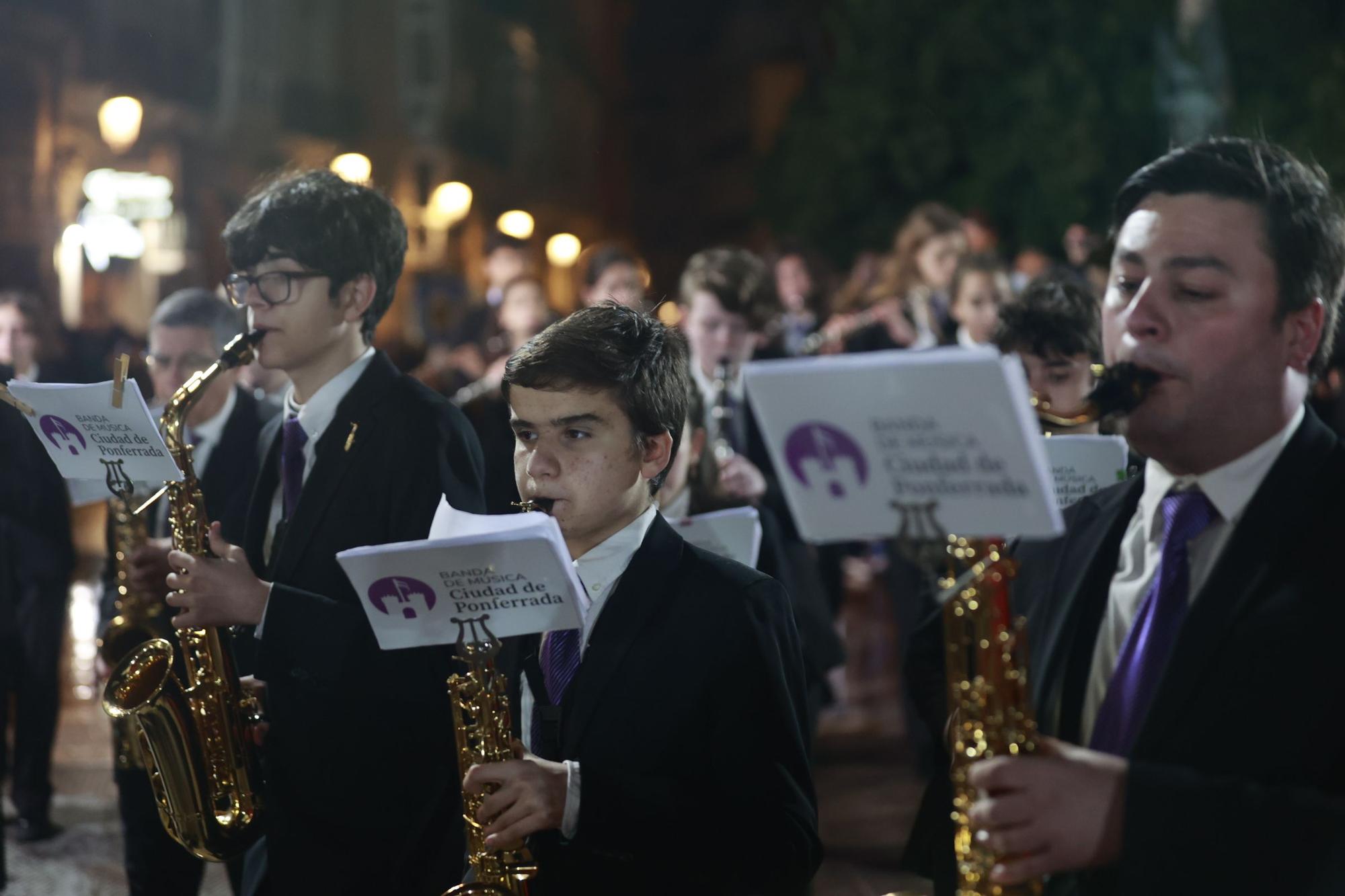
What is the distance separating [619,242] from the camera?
22.2 meters

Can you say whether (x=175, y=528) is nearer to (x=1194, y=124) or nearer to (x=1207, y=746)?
(x=1207, y=746)

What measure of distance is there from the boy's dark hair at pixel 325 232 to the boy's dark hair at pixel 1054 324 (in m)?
1.70

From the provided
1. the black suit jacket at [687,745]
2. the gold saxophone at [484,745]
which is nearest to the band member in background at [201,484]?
the gold saxophone at [484,745]

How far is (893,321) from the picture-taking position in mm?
8750

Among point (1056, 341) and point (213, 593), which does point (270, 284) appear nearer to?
point (213, 593)

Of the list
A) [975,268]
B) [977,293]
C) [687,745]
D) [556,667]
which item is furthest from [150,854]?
[975,268]

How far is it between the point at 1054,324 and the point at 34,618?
193 inches

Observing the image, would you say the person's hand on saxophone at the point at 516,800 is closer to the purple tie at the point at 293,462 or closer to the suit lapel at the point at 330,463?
the suit lapel at the point at 330,463

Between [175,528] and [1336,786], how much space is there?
267 centimetres

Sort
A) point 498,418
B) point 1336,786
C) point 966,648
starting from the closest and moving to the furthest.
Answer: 1. point 1336,786
2. point 966,648
3. point 498,418

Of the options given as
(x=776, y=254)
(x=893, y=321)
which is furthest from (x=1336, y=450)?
(x=776, y=254)

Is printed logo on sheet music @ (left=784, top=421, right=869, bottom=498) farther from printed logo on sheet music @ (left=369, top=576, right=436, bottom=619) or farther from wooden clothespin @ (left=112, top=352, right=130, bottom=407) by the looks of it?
wooden clothespin @ (left=112, top=352, right=130, bottom=407)

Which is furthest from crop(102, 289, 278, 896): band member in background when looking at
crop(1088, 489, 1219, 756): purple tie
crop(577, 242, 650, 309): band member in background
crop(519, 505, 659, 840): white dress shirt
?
crop(577, 242, 650, 309): band member in background

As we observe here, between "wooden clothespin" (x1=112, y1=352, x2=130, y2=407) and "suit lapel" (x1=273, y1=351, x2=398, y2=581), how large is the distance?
1.79ft
